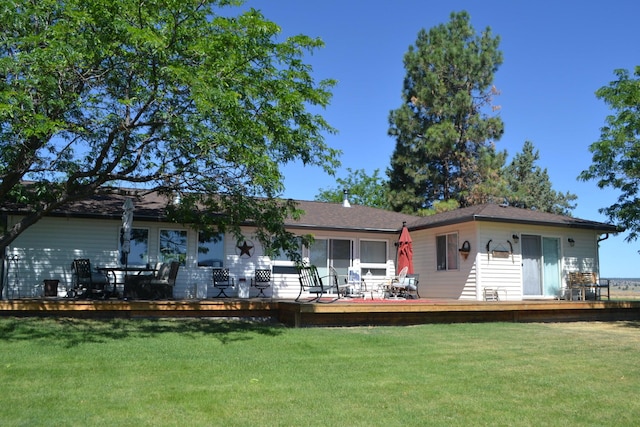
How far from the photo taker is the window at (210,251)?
46.2 feet

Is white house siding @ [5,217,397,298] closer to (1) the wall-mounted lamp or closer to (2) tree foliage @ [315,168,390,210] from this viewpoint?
(1) the wall-mounted lamp

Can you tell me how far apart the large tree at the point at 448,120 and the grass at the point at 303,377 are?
2014 cm

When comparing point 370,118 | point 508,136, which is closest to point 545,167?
point 508,136

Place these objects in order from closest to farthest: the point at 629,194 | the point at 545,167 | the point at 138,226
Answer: the point at 138,226 → the point at 629,194 → the point at 545,167

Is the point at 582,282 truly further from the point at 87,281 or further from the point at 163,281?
the point at 87,281

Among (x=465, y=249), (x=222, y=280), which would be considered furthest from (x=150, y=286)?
(x=465, y=249)

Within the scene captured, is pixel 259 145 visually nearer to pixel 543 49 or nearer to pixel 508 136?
pixel 543 49

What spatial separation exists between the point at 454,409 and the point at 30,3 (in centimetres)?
830

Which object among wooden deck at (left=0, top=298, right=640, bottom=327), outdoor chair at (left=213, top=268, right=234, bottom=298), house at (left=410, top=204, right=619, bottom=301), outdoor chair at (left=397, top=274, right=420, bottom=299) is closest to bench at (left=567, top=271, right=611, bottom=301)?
house at (left=410, top=204, right=619, bottom=301)

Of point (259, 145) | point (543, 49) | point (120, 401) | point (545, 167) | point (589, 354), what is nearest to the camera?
point (120, 401)

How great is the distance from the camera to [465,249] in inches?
548

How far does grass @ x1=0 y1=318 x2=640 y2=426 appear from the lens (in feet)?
14.8

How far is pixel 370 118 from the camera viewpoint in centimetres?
3067

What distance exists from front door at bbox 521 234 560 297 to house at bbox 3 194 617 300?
3cm
